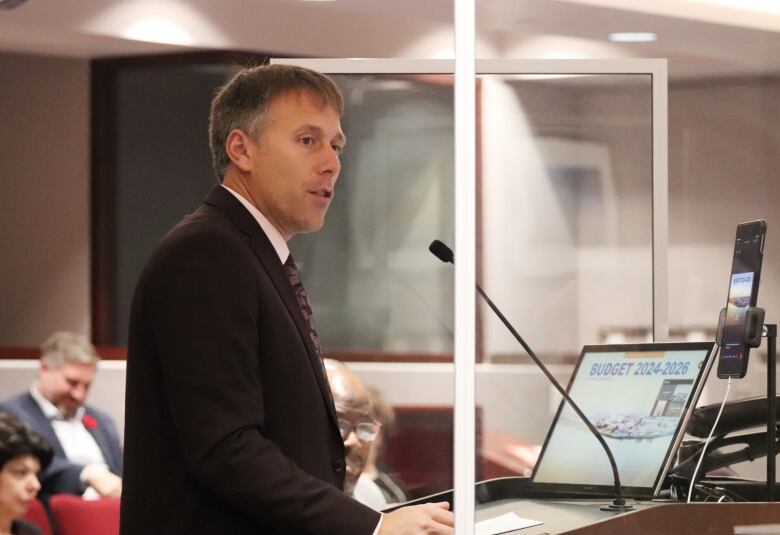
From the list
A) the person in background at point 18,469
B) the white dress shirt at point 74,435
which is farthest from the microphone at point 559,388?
the white dress shirt at point 74,435

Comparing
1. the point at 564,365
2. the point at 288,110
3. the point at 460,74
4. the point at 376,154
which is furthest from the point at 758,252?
the point at 376,154

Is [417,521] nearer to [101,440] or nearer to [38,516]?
[38,516]

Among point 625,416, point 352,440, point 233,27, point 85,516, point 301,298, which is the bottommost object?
point 85,516

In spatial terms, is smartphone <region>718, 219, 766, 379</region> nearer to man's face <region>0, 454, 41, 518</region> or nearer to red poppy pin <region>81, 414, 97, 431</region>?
man's face <region>0, 454, 41, 518</region>

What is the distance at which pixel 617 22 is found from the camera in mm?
1572

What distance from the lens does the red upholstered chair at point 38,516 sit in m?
4.02

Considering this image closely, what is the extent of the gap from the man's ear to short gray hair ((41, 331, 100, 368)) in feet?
10.9

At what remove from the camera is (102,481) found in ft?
14.4

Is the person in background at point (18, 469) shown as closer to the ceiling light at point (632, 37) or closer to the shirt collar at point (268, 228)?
the shirt collar at point (268, 228)

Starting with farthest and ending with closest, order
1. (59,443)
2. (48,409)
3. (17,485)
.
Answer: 1. (48,409)
2. (59,443)
3. (17,485)

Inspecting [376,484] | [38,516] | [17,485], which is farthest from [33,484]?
[376,484]

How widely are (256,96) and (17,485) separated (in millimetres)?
2657

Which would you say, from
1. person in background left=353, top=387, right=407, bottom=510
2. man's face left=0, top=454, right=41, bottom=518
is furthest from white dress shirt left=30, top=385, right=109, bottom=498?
person in background left=353, top=387, right=407, bottom=510

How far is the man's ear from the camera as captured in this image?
5.28ft
